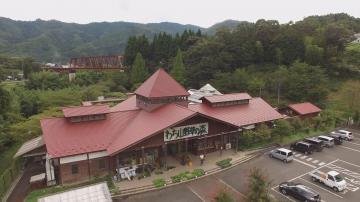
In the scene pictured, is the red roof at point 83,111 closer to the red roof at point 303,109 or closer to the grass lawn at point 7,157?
the grass lawn at point 7,157

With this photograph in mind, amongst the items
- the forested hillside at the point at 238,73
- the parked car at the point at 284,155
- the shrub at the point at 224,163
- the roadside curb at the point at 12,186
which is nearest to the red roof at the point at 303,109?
the forested hillside at the point at 238,73

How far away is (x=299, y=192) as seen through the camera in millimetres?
19734

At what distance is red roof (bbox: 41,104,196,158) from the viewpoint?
22141mm

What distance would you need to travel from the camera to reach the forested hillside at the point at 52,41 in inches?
5728

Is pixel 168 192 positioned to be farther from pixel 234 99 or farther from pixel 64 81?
pixel 64 81

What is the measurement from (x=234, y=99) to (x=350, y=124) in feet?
60.1

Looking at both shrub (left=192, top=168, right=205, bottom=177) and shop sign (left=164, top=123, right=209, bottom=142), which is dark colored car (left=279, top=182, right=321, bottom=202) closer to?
shrub (left=192, top=168, right=205, bottom=177)

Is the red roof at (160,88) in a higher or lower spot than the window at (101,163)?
higher

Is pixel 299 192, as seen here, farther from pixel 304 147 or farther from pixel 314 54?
pixel 314 54

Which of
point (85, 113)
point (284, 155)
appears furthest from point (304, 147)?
point (85, 113)

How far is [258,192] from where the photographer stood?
15.8 metres

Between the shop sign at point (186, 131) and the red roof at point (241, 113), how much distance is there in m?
3.28

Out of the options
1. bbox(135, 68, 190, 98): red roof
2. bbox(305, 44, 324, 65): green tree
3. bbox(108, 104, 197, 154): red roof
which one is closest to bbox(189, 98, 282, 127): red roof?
bbox(135, 68, 190, 98): red roof

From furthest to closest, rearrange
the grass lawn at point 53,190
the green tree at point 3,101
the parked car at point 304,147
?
the green tree at point 3,101 < the parked car at point 304,147 < the grass lawn at point 53,190
